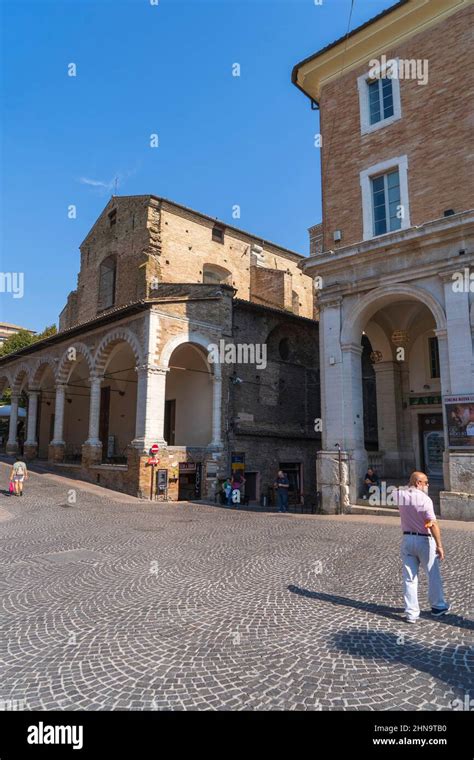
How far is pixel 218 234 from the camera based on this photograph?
29.8 metres

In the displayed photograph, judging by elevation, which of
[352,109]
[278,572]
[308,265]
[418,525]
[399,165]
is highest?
[352,109]

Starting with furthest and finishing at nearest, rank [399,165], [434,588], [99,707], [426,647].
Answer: [399,165]
[434,588]
[426,647]
[99,707]

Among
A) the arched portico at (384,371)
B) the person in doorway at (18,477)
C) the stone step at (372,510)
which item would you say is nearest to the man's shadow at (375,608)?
the stone step at (372,510)

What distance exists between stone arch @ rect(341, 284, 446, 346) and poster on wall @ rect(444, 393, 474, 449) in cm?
220

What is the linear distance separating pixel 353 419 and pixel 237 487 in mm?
5497

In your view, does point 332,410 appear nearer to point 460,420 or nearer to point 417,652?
point 460,420

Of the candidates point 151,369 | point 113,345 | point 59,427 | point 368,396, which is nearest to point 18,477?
point 151,369

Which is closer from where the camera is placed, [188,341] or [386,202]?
[386,202]

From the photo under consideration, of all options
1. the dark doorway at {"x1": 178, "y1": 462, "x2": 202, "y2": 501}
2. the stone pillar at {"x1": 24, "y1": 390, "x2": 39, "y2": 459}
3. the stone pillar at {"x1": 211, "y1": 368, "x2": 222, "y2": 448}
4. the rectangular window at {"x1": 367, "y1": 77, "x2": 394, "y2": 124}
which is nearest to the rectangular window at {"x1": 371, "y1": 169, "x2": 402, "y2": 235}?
the rectangular window at {"x1": 367, "y1": 77, "x2": 394, "y2": 124}

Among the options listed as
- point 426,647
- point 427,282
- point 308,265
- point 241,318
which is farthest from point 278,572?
point 241,318
